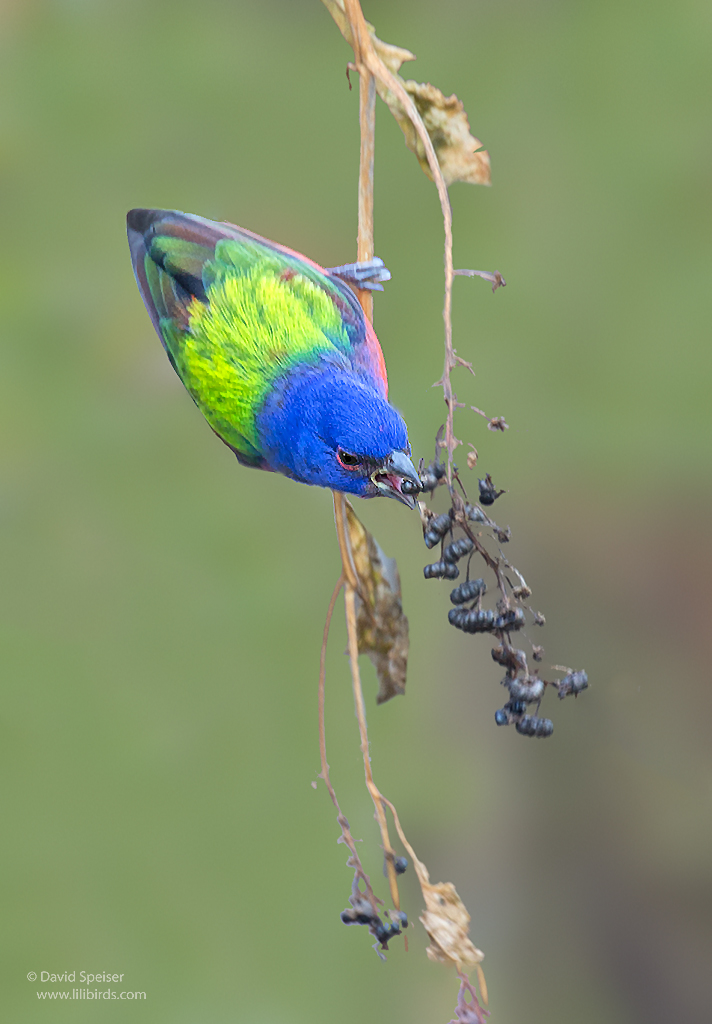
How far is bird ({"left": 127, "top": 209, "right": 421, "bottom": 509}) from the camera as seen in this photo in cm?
229

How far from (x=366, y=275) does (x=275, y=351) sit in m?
0.50

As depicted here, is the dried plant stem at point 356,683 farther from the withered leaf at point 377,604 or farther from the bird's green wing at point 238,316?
the bird's green wing at point 238,316

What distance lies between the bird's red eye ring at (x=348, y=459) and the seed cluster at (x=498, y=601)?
308mm

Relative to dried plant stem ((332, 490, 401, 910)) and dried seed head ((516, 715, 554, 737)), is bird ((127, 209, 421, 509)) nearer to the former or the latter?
dried plant stem ((332, 490, 401, 910))

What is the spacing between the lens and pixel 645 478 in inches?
153

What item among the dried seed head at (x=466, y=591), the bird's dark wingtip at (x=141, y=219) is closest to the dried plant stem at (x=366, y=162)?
the bird's dark wingtip at (x=141, y=219)

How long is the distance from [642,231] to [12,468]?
2.89m

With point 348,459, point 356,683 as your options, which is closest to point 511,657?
point 356,683

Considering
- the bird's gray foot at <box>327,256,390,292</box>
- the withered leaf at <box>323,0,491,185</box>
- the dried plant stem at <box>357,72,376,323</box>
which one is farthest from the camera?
the bird's gray foot at <box>327,256,390,292</box>

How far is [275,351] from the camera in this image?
102 inches

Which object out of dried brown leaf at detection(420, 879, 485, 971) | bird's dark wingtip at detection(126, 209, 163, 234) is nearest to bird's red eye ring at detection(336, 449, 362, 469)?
dried brown leaf at detection(420, 879, 485, 971)

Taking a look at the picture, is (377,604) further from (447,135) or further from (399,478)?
(447,135)

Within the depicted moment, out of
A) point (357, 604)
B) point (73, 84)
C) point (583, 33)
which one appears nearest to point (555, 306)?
point (583, 33)

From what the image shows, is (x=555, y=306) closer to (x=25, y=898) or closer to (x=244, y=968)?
(x=244, y=968)
